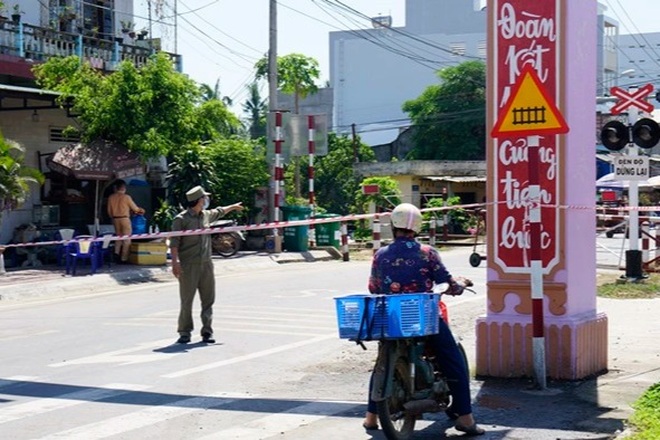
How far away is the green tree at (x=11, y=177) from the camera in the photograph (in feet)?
63.1

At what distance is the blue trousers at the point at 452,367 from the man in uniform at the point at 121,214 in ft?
52.9

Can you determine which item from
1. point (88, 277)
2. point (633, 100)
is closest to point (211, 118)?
point (88, 277)

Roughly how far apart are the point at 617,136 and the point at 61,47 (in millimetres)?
15046

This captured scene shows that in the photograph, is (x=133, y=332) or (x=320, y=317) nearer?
(x=133, y=332)

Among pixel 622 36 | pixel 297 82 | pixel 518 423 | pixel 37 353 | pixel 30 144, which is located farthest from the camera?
pixel 622 36

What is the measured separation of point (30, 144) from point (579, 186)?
1776 centimetres

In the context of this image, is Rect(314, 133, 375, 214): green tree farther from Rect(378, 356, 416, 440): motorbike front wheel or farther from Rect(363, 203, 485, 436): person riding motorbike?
Rect(378, 356, 416, 440): motorbike front wheel

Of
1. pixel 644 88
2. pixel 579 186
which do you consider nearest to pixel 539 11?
pixel 579 186

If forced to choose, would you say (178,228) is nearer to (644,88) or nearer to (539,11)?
(539,11)

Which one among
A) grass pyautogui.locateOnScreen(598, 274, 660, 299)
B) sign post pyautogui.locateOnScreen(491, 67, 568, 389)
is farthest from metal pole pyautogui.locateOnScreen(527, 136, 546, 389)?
grass pyautogui.locateOnScreen(598, 274, 660, 299)

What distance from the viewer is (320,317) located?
571 inches

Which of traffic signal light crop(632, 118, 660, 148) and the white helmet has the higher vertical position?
traffic signal light crop(632, 118, 660, 148)

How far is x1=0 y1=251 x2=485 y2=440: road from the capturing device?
7777 millimetres

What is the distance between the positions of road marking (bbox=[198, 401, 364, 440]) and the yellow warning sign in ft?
8.85
